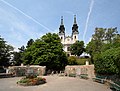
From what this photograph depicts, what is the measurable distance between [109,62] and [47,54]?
2387 cm

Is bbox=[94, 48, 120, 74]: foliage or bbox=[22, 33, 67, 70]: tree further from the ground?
bbox=[22, 33, 67, 70]: tree

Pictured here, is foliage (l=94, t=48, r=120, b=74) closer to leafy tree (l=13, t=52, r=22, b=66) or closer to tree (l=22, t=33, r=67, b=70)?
tree (l=22, t=33, r=67, b=70)

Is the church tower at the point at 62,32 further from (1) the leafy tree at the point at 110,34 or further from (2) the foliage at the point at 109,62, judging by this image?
(2) the foliage at the point at 109,62

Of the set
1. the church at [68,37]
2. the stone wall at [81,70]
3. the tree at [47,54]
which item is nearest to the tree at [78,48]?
the church at [68,37]

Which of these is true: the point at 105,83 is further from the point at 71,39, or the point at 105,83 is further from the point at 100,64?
the point at 71,39

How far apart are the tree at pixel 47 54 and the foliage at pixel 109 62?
60.7ft

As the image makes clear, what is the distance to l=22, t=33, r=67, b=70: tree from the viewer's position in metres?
50.7

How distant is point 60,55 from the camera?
5306 centimetres

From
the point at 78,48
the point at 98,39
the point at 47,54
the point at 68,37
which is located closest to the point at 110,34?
the point at 98,39

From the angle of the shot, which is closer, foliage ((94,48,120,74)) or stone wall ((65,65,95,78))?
foliage ((94,48,120,74))

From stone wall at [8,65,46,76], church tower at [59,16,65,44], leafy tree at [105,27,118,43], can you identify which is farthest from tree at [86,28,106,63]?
church tower at [59,16,65,44]

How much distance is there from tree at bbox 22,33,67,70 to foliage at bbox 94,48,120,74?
60.7ft

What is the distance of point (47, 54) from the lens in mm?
50781

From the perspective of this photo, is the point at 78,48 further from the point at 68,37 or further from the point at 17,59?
the point at 17,59
